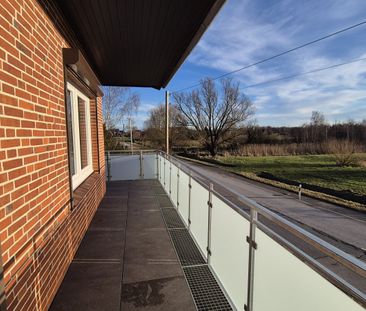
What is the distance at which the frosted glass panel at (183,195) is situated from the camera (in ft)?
13.4

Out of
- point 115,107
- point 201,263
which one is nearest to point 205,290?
point 201,263

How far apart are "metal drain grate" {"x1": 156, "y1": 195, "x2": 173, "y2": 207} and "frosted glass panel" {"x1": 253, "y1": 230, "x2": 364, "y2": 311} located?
370cm

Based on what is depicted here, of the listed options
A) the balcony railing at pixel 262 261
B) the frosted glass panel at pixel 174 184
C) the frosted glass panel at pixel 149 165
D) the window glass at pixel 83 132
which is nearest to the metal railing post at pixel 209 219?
the balcony railing at pixel 262 261

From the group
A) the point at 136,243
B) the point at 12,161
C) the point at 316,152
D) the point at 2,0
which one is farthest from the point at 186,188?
the point at 316,152

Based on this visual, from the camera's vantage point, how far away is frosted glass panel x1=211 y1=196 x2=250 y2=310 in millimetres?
1924

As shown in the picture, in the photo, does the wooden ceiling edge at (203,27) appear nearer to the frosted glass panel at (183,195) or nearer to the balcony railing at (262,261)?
the balcony railing at (262,261)

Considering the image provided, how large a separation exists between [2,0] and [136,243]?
2.93m

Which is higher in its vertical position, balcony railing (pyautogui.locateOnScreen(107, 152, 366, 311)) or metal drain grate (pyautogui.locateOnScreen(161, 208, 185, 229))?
balcony railing (pyautogui.locateOnScreen(107, 152, 366, 311))

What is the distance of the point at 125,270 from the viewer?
276cm

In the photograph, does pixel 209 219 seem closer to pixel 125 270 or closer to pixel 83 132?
pixel 125 270

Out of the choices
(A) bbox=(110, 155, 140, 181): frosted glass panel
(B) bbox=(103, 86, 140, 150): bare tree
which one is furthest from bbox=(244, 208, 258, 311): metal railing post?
(B) bbox=(103, 86, 140, 150): bare tree

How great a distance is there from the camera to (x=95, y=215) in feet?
15.0

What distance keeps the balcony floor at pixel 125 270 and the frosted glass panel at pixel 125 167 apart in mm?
3673

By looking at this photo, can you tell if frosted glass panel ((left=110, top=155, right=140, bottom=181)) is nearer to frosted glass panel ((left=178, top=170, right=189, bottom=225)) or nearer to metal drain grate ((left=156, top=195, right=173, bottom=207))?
metal drain grate ((left=156, top=195, right=173, bottom=207))
